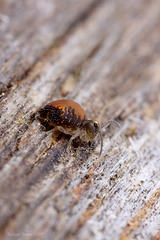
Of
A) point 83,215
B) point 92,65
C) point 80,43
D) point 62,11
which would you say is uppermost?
point 62,11

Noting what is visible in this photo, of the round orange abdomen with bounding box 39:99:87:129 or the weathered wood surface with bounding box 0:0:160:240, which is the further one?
the round orange abdomen with bounding box 39:99:87:129

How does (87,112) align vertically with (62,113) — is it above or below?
below

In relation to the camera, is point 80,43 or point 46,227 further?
point 80,43

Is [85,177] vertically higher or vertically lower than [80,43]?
lower

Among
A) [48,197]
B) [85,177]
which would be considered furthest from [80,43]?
[48,197]

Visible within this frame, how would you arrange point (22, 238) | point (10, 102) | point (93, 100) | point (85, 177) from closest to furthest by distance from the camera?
point (22, 238)
point (85, 177)
point (10, 102)
point (93, 100)

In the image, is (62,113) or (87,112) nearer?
(62,113)

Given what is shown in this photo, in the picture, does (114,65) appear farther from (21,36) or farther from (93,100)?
(21,36)

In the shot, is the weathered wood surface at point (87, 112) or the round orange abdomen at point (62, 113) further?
the round orange abdomen at point (62, 113)
